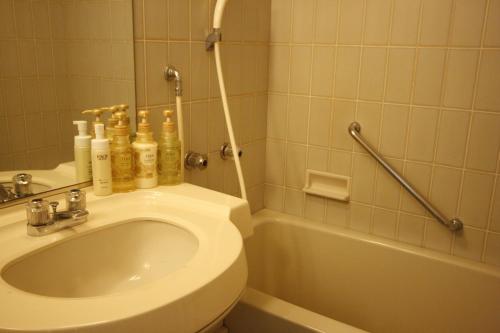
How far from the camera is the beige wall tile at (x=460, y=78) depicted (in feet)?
4.50

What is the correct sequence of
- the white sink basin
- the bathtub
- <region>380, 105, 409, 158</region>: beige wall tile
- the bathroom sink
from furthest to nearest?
<region>380, 105, 409, 158</region>: beige wall tile → the bathtub → the bathroom sink → the white sink basin

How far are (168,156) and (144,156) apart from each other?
0.24 ft

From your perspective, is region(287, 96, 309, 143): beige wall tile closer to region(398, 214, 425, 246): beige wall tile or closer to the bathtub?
the bathtub

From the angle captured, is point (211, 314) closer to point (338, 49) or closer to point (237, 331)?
point (237, 331)

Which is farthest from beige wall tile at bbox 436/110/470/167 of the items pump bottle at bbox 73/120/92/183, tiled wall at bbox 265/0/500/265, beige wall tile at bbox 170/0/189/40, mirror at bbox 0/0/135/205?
pump bottle at bbox 73/120/92/183

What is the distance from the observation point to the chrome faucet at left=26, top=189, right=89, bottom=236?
821mm

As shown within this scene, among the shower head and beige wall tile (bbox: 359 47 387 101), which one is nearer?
the shower head

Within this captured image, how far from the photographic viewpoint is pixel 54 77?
100 centimetres

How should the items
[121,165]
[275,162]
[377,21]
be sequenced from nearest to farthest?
[121,165] < [377,21] < [275,162]

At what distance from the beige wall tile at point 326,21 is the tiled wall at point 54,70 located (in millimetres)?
762

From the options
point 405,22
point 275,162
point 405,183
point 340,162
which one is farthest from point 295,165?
point 405,22

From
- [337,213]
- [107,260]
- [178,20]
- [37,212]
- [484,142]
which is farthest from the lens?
[337,213]

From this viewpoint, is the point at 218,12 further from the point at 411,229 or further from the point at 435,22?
the point at 411,229

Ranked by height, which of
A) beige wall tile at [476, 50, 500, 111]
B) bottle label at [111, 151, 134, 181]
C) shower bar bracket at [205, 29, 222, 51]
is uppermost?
shower bar bracket at [205, 29, 222, 51]
